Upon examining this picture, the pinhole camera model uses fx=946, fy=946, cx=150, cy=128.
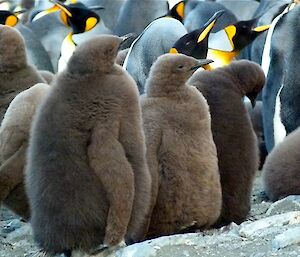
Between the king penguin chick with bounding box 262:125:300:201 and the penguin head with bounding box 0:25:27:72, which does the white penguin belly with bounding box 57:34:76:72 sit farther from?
the king penguin chick with bounding box 262:125:300:201

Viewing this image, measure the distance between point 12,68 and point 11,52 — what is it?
0.28 ft

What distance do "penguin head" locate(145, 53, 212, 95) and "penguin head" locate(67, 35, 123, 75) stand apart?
0.38 metres

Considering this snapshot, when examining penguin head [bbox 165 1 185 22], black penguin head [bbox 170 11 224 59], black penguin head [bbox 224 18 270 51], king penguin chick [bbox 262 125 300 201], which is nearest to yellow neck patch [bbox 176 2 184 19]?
penguin head [bbox 165 1 185 22]

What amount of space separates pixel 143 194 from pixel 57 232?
365 mm

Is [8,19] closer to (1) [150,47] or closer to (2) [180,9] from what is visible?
(2) [180,9]

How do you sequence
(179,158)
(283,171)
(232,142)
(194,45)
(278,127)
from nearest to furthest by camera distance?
Answer: 1. (179,158)
2. (232,142)
3. (283,171)
4. (194,45)
5. (278,127)

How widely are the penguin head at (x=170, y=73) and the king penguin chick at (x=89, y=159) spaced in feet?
1.13

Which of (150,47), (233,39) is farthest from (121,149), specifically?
(233,39)

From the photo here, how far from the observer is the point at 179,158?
3.97 m

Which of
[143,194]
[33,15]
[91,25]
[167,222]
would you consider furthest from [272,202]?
[33,15]

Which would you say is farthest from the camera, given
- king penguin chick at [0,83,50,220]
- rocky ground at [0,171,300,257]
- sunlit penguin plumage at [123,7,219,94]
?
sunlit penguin plumage at [123,7,219,94]

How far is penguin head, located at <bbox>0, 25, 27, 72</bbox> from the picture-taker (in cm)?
496

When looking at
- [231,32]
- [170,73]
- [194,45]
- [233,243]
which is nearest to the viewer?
[233,243]

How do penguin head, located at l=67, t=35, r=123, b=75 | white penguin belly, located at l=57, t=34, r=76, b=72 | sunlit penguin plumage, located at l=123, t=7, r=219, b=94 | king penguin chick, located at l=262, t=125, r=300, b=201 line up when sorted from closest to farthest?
penguin head, located at l=67, t=35, r=123, b=75 < king penguin chick, located at l=262, t=125, r=300, b=201 < sunlit penguin plumage, located at l=123, t=7, r=219, b=94 < white penguin belly, located at l=57, t=34, r=76, b=72
